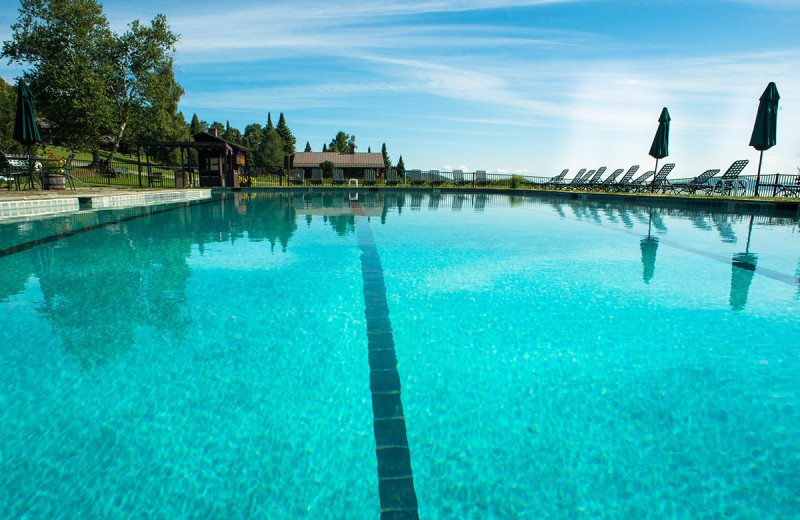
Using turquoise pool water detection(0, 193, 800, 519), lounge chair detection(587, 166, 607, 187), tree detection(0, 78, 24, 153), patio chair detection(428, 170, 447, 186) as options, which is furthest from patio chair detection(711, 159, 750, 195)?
tree detection(0, 78, 24, 153)

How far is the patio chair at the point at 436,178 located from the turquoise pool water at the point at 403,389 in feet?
77.9

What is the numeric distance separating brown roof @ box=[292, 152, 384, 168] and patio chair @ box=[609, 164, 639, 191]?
2806 cm

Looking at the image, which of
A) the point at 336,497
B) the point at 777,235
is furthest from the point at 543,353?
the point at 777,235

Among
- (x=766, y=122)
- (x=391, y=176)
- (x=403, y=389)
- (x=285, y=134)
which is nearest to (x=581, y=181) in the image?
(x=766, y=122)

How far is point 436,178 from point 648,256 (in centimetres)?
2307

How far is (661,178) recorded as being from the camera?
19938 millimetres

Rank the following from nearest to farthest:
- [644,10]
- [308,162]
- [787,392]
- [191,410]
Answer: [191,410] → [787,392] → [644,10] → [308,162]

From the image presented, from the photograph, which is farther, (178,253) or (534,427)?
(178,253)

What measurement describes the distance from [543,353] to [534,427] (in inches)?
35.4

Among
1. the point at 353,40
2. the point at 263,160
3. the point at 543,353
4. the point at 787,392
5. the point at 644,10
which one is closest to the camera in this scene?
the point at 787,392

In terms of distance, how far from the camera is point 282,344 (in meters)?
3.06

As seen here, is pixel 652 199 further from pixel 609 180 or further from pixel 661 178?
pixel 609 180

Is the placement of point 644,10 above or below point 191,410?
above

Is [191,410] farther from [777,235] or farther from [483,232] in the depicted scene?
[777,235]
